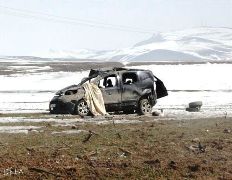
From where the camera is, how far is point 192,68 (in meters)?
47.1

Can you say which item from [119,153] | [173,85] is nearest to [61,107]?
[119,153]

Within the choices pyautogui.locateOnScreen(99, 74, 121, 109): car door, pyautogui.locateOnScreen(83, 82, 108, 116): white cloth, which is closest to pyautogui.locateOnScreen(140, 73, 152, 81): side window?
pyautogui.locateOnScreen(99, 74, 121, 109): car door

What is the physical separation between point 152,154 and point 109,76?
389 inches

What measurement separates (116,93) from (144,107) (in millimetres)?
1367

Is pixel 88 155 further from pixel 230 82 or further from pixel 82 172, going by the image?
pixel 230 82

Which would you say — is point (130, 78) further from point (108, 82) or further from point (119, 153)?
point (119, 153)

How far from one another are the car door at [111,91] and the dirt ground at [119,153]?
4.70m

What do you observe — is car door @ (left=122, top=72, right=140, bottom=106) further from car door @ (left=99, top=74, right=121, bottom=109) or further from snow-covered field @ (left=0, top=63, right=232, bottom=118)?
snow-covered field @ (left=0, top=63, right=232, bottom=118)

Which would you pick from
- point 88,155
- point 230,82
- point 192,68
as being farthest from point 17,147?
point 192,68

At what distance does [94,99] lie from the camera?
17.4 meters

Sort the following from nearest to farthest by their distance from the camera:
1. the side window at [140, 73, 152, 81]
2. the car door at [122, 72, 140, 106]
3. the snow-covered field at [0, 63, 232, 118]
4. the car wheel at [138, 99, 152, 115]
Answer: the car door at [122, 72, 140, 106]
the car wheel at [138, 99, 152, 115]
the side window at [140, 73, 152, 81]
the snow-covered field at [0, 63, 232, 118]

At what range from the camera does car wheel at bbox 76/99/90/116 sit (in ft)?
56.4

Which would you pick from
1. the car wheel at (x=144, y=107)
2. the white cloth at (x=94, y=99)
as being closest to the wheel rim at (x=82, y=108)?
the white cloth at (x=94, y=99)

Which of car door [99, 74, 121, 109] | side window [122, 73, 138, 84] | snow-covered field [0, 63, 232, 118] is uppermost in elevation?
side window [122, 73, 138, 84]
